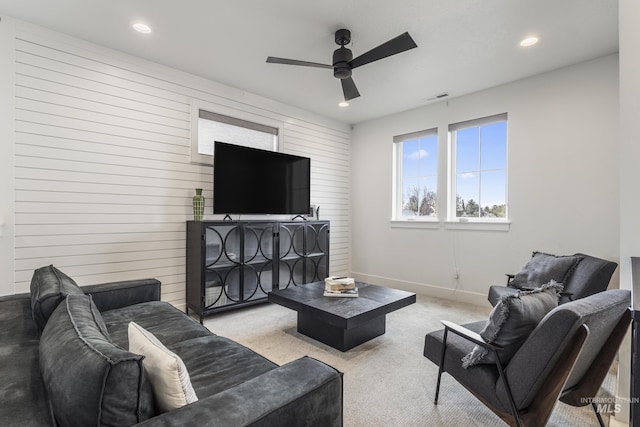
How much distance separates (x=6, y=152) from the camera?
2.60m

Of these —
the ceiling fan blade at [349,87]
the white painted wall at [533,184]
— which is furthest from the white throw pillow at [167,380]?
the white painted wall at [533,184]

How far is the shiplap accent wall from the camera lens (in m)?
2.72

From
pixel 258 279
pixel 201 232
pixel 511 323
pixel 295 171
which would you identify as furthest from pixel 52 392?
pixel 295 171

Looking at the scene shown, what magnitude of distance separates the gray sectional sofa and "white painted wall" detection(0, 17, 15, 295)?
1206 mm

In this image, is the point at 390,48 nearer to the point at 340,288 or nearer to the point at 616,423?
the point at 340,288

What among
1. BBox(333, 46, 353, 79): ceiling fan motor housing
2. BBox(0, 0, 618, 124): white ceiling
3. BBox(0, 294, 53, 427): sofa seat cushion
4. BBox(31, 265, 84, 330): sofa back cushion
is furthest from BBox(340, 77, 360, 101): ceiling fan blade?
BBox(0, 294, 53, 427): sofa seat cushion

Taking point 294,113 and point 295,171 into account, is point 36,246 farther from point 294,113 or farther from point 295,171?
point 294,113

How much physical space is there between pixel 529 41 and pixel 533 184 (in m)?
1.56

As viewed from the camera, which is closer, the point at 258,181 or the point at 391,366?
the point at 391,366

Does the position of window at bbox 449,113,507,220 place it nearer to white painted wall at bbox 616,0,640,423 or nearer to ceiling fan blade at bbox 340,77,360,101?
ceiling fan blade at bbox 340,77,360,101

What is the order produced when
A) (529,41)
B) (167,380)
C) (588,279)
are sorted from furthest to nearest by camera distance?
(529,41)
(588,279)
(167,380)

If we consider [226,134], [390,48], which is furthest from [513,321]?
[226,134]

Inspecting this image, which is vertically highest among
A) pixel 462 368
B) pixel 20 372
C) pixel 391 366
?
pixel 20 372

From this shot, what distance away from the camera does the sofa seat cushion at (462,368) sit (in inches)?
60.2
